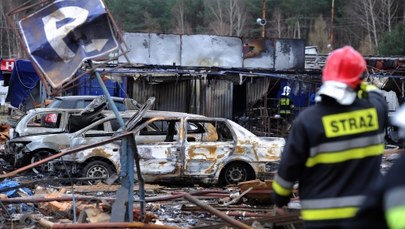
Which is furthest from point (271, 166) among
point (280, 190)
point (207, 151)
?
point (280, 190)

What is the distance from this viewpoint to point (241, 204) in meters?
8.34

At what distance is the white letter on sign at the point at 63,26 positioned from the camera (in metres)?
5.57

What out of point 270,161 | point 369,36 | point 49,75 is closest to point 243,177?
point 270,161

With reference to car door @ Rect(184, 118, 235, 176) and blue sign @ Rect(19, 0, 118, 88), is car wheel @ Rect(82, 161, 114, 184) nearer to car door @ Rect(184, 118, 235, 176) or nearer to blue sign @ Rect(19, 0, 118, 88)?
car door @ Rect(184, 118, 235, 176)

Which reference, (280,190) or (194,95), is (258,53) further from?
(280,190)

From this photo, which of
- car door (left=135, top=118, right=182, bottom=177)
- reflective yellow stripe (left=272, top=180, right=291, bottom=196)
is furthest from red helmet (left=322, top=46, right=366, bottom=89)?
car door (left=135, top=118, right=182, bottom=177)

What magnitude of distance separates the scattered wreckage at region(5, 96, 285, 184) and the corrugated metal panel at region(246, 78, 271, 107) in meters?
9.99

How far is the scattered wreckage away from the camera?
10891mm

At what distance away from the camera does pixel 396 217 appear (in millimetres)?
1603

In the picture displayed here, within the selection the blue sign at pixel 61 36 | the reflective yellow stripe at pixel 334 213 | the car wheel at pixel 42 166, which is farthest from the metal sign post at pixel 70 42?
the car wheel at pixel 42 166

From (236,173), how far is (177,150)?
1204 mm

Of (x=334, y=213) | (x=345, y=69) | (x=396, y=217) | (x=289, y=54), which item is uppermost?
(x=289, y=54)

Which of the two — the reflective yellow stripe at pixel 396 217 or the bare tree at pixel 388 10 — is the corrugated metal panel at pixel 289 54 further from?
the bare tree at pixel 388 10

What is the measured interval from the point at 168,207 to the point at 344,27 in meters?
55.0
